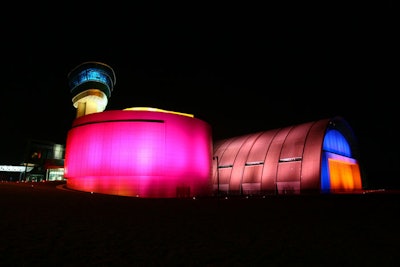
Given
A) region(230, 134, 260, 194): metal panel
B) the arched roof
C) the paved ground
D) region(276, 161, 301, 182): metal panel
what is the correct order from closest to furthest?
the paved ground, the arched roof, region(276, 161, 301, 182): metal panel, region(230, 134, 260, 194): metal panel

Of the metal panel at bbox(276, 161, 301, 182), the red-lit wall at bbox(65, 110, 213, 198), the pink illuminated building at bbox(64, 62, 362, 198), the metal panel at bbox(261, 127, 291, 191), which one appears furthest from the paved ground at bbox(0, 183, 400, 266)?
the metal panel at bbox(261, 127, 291, 191)

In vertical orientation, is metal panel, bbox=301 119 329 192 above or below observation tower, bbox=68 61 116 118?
below

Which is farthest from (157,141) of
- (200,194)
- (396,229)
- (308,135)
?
(396,229)

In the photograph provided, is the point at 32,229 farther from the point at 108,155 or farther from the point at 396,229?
the point at 108,155

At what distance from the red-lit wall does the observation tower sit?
15096 mm

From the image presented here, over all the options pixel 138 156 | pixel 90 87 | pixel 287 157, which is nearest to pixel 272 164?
pixel 287 157

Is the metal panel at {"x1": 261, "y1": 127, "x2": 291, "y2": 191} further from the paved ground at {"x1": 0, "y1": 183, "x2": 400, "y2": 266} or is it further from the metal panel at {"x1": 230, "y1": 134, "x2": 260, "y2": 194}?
the paved ground at {"x1": 0, "y1": 183, "x2": 400, "y2": 266}

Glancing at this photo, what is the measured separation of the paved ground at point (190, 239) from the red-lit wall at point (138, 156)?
1676cm

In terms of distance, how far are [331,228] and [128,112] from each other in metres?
26.1

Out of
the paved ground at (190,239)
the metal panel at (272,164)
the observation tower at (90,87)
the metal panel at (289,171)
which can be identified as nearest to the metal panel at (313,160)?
the metal panel at (289,171)

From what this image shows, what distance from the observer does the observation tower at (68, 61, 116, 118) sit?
159 feet

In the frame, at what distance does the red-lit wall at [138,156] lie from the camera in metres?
30.2

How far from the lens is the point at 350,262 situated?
6988 millimetres

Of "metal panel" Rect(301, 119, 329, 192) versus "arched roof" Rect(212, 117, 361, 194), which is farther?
"arched roof" Rect(212, 117, 361, 194)
